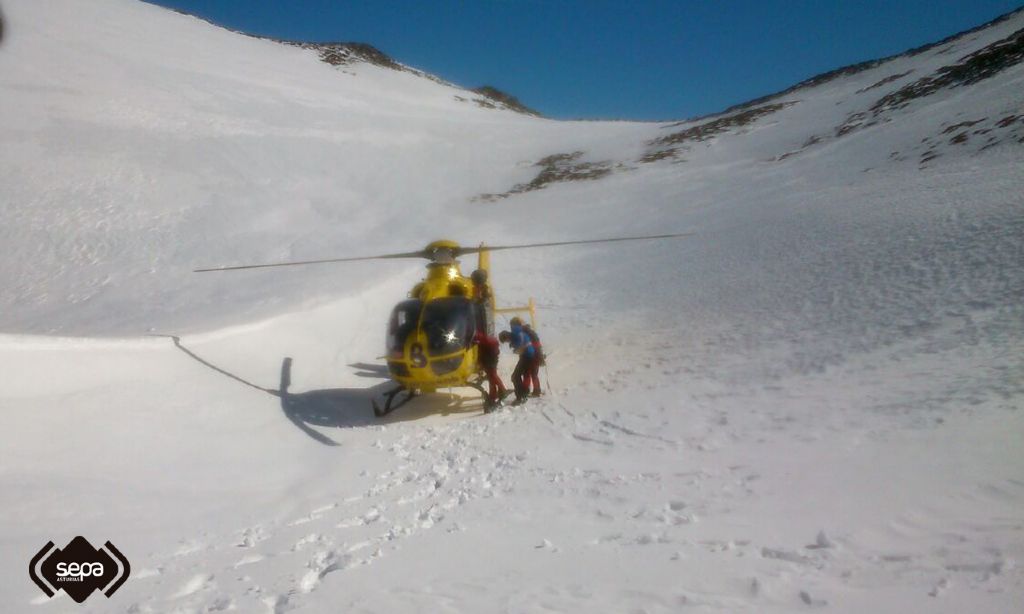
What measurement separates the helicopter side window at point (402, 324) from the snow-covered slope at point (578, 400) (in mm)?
1076

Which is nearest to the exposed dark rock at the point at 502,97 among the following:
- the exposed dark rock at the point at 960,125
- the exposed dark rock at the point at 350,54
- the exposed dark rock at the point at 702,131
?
the exposed dark rock at the point at 350,54

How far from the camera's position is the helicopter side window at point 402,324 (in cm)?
843

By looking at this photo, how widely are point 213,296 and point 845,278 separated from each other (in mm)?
13729

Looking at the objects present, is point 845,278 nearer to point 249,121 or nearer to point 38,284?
point 38,284

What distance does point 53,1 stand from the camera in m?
45.6

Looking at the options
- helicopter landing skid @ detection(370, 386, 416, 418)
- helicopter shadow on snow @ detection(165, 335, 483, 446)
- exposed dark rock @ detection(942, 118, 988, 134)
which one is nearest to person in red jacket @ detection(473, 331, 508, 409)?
helicopter shadow on snow @ detection(165, 335, 483, 446)

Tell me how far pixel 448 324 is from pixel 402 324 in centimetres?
67

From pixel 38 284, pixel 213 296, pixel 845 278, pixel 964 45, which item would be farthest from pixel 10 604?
pixel 964 45

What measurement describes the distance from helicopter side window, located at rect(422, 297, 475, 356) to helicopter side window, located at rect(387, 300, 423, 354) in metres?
0.15

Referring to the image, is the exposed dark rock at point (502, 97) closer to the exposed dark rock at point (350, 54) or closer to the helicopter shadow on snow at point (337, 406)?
the exposed dark rock at point (350, 54)

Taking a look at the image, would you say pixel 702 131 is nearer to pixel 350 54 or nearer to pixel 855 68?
pixel 855 68

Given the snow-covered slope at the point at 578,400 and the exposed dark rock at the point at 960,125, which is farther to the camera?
the exposed dark rock at the point at 960,125

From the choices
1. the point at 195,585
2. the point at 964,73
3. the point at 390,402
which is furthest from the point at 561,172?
the point at 195,585

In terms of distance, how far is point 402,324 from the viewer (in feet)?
28.3
